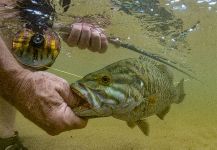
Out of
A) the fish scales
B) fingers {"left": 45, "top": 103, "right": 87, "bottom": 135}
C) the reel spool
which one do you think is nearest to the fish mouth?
the fish scales

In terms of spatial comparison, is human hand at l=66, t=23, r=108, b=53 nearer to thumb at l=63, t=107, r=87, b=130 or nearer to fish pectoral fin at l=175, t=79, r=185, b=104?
fish pectoral fin at l=175, t=79, r=185, b=104

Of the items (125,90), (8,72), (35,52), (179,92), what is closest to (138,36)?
(179,92)

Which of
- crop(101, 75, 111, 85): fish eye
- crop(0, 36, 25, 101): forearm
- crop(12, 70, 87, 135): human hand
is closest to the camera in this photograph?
crop(101, 75, 111, 85): fish eye

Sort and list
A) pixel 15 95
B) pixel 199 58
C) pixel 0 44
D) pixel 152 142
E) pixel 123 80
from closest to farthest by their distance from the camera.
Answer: pixel 123 80 → pixel 15 95 → pixel 0 44 → pixel 152 142 → pixel 199 58

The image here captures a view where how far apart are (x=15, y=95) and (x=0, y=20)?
11.0 feet

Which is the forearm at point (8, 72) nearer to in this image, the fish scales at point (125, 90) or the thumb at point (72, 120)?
the thumb at point (72, 120)

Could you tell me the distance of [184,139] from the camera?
23.1 feet

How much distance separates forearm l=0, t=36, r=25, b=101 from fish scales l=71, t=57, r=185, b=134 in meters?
0.71

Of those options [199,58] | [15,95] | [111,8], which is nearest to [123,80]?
[15,95]

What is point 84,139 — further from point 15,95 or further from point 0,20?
point 15,95

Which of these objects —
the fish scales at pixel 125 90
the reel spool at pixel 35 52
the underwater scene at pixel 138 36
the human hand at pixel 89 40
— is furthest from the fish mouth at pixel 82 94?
the human hand at pixel 89 40

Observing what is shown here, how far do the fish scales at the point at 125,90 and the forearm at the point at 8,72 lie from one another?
2.35 ft

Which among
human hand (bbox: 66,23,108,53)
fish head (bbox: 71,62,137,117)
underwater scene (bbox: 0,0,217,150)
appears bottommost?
underwater scene (bbox: 0,0,217,150)

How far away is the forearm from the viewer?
3.08 meters
